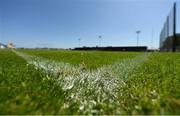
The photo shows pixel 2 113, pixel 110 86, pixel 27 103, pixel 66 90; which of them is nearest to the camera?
pixel 2 113

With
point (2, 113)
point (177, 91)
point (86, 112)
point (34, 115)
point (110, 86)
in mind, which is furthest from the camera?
point (110, 86)

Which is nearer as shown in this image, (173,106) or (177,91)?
(173,106)

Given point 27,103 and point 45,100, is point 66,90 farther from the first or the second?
point 27,103

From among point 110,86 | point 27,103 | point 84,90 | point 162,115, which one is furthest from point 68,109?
point 110,86

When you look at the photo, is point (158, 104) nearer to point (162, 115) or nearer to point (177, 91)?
point (162, 115)

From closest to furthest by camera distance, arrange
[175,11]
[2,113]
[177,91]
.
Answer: [2,113]
[177,91]
[175,11]

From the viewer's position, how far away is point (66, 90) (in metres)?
5.07

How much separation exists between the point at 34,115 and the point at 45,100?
2.37 ft

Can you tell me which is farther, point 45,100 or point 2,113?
point 45,100

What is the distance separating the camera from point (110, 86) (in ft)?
19.5

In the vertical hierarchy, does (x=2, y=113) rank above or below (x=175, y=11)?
below

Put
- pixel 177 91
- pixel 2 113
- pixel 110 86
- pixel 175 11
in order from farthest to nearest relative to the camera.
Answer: pixel 175 11 < pixel 110 86 < pixel 177 91 < pixel 2 113

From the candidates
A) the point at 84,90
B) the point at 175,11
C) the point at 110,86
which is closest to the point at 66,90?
the point at 84,90

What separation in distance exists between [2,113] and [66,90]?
2290 mm
